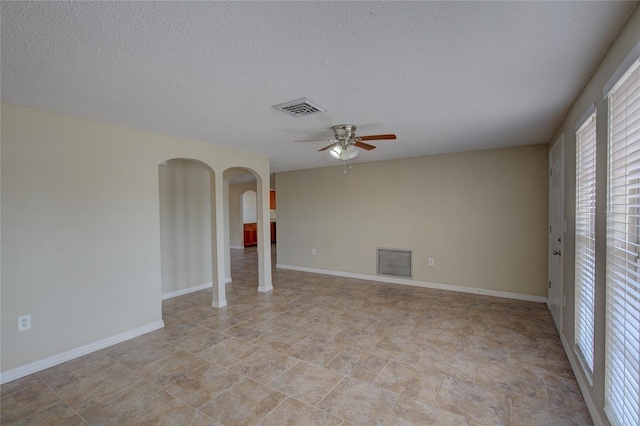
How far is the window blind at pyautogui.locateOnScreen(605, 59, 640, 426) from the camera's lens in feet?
4.32

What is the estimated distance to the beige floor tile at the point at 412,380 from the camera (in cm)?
220

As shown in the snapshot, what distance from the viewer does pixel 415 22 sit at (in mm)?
1405

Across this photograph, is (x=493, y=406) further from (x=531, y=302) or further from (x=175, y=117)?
(x=175, y=117)

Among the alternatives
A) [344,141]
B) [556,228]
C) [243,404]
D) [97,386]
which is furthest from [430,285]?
[97,386]

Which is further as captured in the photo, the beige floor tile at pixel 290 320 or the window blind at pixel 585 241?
the beige floor tile at pixel 290 320

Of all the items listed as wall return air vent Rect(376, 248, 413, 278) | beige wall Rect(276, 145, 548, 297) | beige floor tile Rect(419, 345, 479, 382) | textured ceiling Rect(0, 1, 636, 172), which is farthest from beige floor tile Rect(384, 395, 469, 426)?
wall return air vent Rect(376, 248, 413, 278)

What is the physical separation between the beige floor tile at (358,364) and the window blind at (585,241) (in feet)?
4.84

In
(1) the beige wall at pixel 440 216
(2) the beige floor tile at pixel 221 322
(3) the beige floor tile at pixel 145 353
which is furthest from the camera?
(1) the beige wall at pixel 440 216

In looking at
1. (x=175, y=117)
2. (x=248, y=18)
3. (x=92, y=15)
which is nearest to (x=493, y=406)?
(x=248, y=18)

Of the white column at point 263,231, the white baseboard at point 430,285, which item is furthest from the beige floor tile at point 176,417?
the white baseboard at point 430,285

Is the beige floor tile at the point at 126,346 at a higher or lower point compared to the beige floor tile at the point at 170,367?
lower

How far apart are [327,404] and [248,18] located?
2412mm

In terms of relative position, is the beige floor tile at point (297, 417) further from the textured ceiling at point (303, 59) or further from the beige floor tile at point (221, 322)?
the textured ceiling at point (303, 59)

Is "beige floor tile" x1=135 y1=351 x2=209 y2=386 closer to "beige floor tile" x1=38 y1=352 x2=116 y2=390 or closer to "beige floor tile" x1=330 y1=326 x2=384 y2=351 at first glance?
"beige floor tile" x1=38 y1=352 x2=116 y2=390
